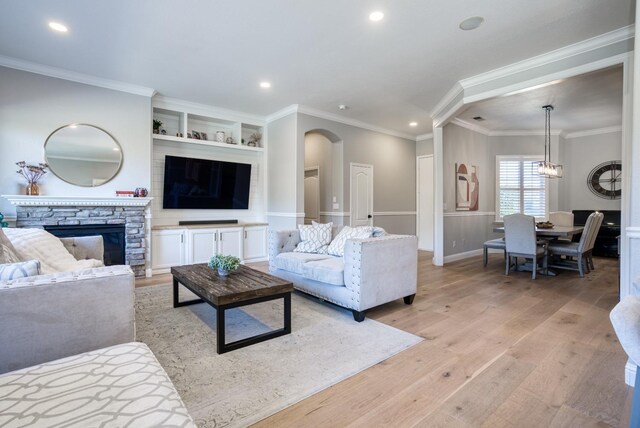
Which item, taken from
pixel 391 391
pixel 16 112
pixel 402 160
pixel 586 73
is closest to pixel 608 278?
pixel 586 73

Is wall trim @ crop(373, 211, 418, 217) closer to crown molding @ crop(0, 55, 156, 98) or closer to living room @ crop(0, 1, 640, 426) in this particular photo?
living room @ crop(0, 1, 640, 426)

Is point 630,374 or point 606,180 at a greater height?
point 606,180

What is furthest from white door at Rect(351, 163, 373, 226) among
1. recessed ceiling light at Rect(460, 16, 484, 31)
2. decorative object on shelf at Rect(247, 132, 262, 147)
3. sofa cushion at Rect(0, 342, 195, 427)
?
sofa cushion at Rect(0, 342, 195, 427)

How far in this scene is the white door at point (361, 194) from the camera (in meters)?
6.49

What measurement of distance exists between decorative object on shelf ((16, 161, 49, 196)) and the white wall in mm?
73

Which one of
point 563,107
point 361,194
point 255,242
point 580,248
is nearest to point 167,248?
point 255,242

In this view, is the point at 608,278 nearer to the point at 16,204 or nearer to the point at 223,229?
the point at 223,229

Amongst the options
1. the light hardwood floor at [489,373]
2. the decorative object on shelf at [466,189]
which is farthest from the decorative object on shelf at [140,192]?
the decorative object on shelf at [466,189]

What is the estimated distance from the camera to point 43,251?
2.61 m

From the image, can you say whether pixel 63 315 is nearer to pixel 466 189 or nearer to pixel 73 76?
pixel 73 76

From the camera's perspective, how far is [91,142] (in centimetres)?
439

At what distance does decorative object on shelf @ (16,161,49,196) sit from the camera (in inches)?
156

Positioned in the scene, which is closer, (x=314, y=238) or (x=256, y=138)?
(x=314, y=238)

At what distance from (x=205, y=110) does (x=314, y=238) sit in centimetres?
319
